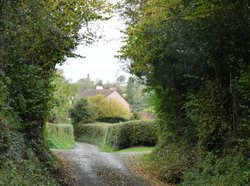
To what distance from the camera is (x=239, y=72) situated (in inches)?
445

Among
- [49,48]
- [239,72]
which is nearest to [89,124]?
[49,48]

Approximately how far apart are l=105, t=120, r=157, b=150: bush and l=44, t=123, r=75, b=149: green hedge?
16.1 feet

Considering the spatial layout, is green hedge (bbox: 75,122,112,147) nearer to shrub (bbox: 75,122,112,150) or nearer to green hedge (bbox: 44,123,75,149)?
shrub (bbox: 75,122,112,150)

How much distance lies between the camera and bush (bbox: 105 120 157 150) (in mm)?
29047

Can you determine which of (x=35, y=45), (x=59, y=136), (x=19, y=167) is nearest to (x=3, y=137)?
(x=19, y=167)

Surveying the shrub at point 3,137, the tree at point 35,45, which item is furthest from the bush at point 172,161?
the shrub at point 3,137

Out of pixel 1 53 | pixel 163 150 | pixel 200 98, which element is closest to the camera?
pixel 1 53

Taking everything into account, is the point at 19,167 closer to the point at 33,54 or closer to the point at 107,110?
the point at 33,54

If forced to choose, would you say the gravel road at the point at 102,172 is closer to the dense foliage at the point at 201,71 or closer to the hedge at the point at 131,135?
the dense foliage at the point at 201,71

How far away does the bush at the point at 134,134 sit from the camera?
2905cm

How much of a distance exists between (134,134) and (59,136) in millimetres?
7300

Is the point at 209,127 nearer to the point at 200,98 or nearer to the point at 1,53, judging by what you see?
the point at 200,98

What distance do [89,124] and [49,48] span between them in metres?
32.1

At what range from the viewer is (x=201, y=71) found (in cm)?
1309
